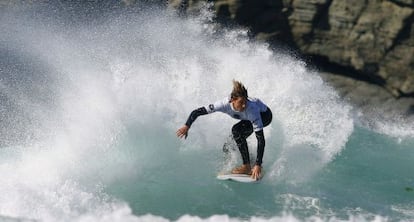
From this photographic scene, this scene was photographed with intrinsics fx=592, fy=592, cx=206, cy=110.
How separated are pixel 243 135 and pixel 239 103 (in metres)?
0.62

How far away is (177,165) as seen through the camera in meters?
8.30

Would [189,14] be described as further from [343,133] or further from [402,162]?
→ [402,162]

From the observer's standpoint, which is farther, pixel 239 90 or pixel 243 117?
pixel 243 117

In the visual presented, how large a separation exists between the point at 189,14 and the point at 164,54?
75.0 inches

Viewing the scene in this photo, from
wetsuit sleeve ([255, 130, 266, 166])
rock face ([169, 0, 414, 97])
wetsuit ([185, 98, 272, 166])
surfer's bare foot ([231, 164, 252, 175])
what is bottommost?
surfer's bare foot ([231, 164, 252, 175])

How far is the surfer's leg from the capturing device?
297 inches

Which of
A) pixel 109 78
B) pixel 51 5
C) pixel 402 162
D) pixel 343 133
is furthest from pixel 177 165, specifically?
pixel 51 5

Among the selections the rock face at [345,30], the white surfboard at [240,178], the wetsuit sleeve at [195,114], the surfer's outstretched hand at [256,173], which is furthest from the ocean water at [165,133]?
the wetsuit sleeve at [195,114]

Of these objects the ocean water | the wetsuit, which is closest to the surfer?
the wetsuit

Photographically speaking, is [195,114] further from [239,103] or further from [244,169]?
[244,169]

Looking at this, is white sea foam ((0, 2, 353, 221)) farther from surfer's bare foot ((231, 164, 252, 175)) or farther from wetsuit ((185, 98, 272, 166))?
wetsuit ((185, 98, 272, 166))

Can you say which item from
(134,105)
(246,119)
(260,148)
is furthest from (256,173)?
(134,105)

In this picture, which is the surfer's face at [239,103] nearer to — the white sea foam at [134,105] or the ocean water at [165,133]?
the ocean water at [165,133]

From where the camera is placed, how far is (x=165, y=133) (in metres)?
8.77
